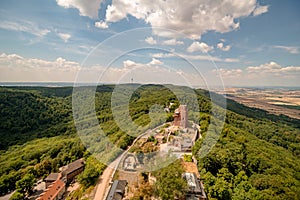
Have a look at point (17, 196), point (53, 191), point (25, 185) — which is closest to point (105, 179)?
point (53, 191)

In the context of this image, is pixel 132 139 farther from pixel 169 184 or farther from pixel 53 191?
pixel 53 191

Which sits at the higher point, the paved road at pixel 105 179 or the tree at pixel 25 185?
Result: the paved road at pixel 105 179

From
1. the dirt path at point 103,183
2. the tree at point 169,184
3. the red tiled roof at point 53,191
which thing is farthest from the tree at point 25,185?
the tree at point 169,184

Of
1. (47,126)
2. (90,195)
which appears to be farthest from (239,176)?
(47,126)

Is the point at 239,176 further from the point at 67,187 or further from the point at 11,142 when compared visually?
the point at 11,142

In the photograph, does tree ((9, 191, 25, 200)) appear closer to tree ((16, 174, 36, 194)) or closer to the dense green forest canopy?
tree ((16, 174, 36, 194))

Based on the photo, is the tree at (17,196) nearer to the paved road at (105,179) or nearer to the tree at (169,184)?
the paved road at (105,179)

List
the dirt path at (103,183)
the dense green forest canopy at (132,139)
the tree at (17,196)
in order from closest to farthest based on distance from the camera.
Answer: the dense green forest canopy at (132,139), the dirt path at (103,183), the tree at (17,196)
